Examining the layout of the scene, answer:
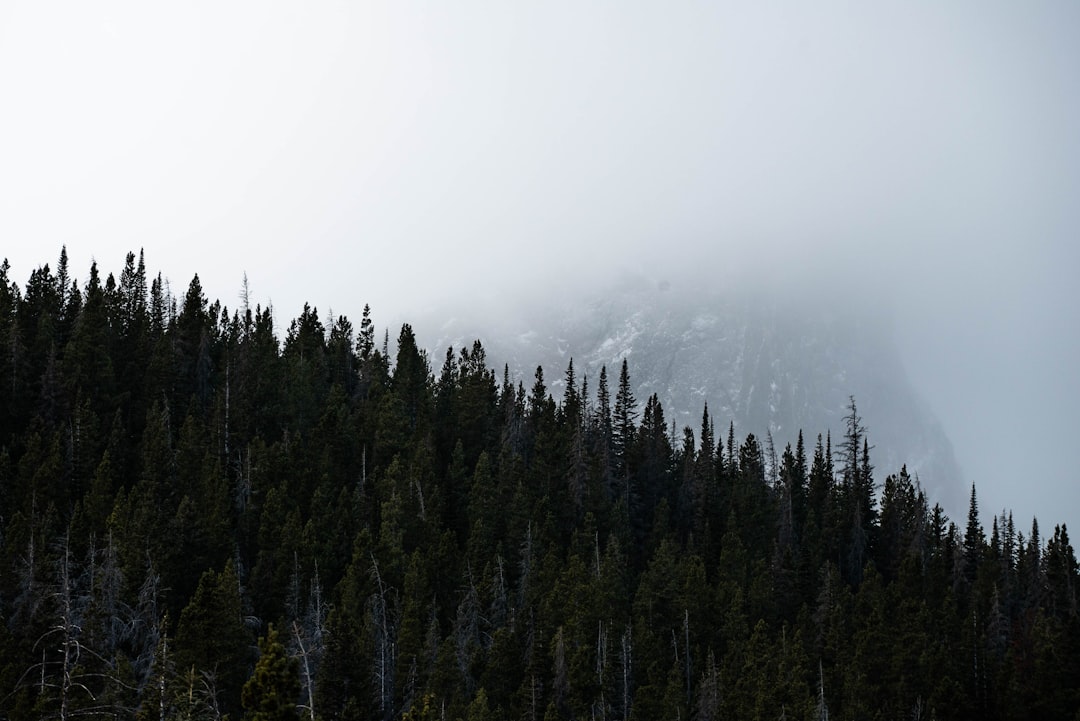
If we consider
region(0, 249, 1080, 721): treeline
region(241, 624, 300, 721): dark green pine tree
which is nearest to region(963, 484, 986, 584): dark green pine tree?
region(0, 249, 1080, 721): treeline

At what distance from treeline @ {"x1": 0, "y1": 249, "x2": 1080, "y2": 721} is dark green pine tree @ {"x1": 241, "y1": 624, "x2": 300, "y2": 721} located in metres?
24.9

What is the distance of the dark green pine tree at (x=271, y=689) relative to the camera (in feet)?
86.5

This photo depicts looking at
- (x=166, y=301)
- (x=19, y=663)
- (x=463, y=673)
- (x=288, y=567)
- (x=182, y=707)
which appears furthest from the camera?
(x=166, y=301)

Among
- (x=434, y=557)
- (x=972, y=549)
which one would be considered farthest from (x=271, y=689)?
(x=972, y=549)

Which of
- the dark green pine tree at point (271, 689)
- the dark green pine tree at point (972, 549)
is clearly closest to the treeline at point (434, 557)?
the dark green pine tree at point (972, 549)

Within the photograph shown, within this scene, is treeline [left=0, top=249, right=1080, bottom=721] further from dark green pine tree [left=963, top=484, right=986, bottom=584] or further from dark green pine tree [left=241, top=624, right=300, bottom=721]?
dark green pine tree [left=241, top=624, right=300, bottom=721]

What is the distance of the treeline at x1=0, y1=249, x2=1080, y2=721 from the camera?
69125 mm

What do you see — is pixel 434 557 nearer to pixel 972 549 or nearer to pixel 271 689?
pixel 271 689

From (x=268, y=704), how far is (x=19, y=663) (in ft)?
119

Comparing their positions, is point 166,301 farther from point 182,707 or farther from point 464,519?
point 182,707

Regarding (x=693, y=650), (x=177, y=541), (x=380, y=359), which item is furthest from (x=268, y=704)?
(x=380, y=359)

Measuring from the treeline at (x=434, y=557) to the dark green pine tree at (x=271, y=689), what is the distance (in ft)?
81.7

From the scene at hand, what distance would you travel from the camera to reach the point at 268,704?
26.3m

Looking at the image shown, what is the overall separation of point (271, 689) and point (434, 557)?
63.8 m
